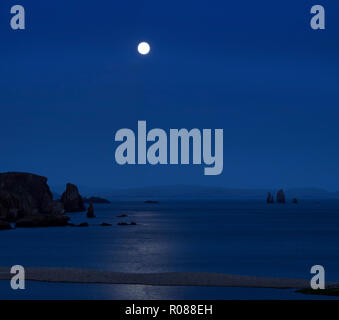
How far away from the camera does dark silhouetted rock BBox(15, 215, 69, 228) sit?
148375mm

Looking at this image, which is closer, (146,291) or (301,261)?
(146,291)

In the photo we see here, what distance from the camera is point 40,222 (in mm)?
153500

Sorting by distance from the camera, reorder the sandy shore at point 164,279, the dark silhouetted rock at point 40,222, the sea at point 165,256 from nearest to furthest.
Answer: the sea at point 165,256 → the sandy shore at point 164,279 → the dark silhouetted rock at point 40,222

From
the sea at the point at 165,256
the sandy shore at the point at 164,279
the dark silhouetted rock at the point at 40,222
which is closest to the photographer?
the sea at the point at 165,256

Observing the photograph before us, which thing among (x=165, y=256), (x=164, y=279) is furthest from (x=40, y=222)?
(x=164, y=279)

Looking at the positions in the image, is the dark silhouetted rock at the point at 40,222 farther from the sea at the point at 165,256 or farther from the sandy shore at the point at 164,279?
the sandy shore at the point at 164,279

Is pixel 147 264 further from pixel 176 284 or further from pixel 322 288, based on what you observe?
pixel 322 288

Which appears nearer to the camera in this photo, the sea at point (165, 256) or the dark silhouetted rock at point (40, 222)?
the sea at point (165, 256)

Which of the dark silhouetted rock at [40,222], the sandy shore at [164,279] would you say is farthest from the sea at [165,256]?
the dark silhouetted rock at [40,222]

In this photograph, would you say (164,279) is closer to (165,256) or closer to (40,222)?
(165,256)

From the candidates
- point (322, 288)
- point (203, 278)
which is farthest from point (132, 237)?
point (322, 288)

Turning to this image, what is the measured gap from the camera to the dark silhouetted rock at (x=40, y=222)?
14838cm

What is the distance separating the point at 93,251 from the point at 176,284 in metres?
46.9
